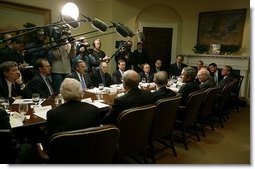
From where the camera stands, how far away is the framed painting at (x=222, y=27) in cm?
625

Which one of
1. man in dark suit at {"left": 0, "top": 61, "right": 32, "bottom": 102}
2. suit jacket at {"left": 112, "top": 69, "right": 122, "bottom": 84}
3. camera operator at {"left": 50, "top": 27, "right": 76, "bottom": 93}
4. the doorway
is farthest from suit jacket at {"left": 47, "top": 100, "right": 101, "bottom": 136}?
the doorway

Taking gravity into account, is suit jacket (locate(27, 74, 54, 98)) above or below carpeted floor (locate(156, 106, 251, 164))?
above

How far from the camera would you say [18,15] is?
505cm

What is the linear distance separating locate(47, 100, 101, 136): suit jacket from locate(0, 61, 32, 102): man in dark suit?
116 cm

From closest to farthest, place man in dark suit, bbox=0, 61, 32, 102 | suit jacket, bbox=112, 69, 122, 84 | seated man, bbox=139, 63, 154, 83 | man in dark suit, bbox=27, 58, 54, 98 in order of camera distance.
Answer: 1. man in dark suit, bbox=0, 61, 32, 102
2. man in dark suit, bbox=27, 58, 54, 98
3. suit jacket, bbox=112, 69, 122, 84
4. seated man, bbox=139, 63, 154, 83

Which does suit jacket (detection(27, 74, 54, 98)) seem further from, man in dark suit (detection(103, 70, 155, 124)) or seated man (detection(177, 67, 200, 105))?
seated man (detection(177, 67, 200, 105))

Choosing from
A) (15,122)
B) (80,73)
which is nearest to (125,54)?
(80,73)

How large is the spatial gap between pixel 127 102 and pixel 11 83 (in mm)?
1595

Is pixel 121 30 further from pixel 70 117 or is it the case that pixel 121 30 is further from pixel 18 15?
pixel 18 15

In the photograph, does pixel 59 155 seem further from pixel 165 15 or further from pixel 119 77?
pixel 165 15

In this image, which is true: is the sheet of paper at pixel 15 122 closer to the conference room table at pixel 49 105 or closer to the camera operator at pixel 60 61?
the conference room table at pixel 49 105

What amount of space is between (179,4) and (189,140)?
4.84 m

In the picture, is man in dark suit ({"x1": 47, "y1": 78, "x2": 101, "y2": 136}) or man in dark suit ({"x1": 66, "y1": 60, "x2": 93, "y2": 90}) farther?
man in dark suit ({"x1": 66, "y1": 60, "x2": 93, "y2": 90})

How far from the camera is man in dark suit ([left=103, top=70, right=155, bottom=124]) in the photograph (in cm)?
221
